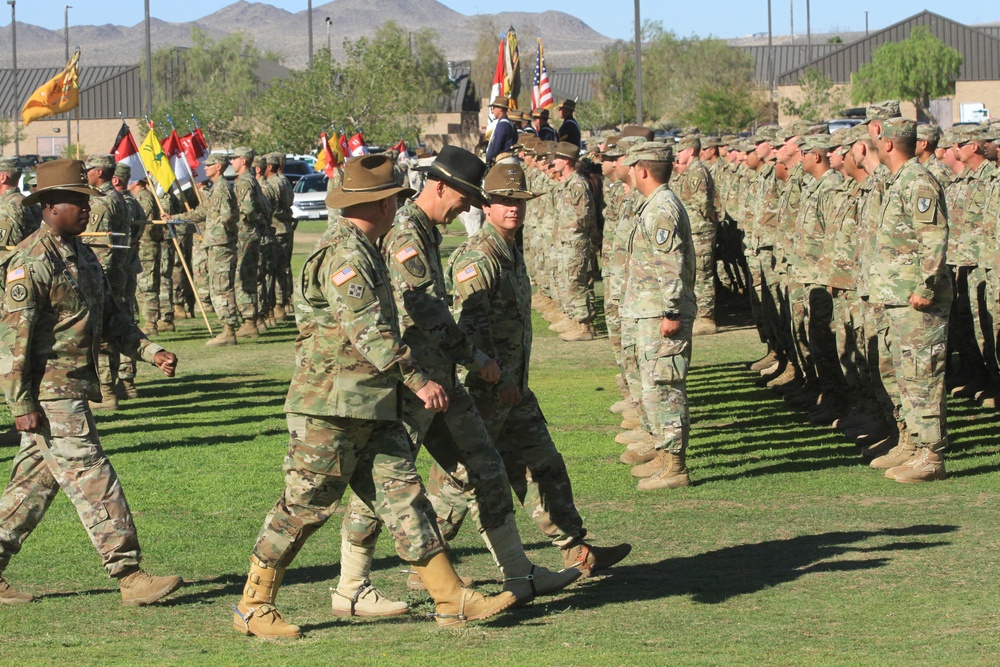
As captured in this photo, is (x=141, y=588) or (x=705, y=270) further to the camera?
(x=705, y=270)

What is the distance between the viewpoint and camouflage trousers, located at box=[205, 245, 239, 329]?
18578mm

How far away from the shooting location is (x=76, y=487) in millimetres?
7109

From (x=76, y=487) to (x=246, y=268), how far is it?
12212mm

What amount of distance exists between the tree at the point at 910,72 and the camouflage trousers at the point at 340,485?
2861 inches

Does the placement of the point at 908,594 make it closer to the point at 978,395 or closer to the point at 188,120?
the point at 978,395

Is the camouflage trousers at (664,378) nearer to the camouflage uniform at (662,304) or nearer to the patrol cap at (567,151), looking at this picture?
the camouflage uniform at (662,304)

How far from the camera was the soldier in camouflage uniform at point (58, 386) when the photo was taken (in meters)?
7.10

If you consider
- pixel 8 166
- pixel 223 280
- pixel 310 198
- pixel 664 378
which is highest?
pixel 310 198

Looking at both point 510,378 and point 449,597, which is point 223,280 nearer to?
point 510,378

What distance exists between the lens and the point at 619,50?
9825 centimetres

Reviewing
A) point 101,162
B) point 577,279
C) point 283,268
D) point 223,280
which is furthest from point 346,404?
point 283,268

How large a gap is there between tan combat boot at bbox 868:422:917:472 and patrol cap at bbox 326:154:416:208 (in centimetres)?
526

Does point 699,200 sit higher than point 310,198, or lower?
lower

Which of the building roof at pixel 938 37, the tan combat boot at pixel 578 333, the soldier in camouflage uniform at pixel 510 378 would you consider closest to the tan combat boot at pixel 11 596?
the soldier in camouflage uniform at pixel 510 378
